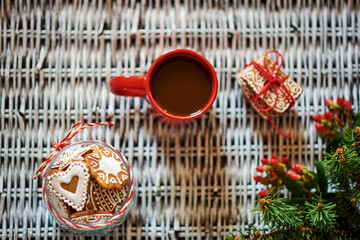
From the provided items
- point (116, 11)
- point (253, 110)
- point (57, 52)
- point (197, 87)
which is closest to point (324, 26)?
point (253, 110)

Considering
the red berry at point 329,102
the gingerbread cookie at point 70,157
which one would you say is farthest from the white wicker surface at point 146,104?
the gingerbread cookie at point 70,157

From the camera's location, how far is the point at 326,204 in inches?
28.8

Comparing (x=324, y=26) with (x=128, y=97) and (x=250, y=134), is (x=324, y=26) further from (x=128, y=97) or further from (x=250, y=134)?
(x=128, y=97)

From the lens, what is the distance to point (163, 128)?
2.88 ft

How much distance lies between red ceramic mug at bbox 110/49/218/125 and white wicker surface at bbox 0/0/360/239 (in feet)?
0.35

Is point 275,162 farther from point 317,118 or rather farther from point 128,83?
point 128,83

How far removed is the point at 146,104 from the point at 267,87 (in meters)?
0.28

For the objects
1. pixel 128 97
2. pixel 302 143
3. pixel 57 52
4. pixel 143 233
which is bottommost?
pixel 143 233

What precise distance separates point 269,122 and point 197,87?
218 millimetres

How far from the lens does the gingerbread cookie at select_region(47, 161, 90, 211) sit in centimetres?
70

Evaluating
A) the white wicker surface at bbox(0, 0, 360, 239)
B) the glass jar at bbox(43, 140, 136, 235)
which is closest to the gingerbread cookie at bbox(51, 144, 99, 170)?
the glass jar at bbox(43, 140, 136, 235)

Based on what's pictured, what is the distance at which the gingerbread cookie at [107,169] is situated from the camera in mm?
699

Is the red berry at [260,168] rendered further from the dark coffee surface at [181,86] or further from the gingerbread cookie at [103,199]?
the gingerbread cookie at [103,199]

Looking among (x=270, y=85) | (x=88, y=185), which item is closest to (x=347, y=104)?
(x=270, y=85)
